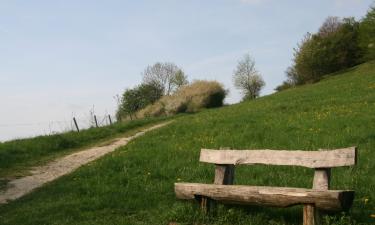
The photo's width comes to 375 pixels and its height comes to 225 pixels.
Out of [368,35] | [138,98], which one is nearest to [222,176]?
[368,35]

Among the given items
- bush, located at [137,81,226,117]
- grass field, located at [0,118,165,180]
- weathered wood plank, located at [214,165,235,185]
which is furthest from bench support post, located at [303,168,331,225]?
bush, located at [137,81,226,117]

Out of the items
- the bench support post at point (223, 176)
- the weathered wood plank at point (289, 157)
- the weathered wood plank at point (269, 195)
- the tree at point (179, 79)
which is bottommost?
the weathered wood plank at point (269, 195)

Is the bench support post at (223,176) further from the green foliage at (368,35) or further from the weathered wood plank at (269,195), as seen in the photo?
the green foliage at (368,35)

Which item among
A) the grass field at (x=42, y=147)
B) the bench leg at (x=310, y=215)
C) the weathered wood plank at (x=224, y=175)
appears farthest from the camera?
the grass field at (x=42, y=147)

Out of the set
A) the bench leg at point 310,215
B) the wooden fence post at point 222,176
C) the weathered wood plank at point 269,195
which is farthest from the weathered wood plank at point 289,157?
the bench leg at point 310,215

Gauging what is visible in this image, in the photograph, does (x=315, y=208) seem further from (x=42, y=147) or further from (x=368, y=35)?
(x=368, y=35)

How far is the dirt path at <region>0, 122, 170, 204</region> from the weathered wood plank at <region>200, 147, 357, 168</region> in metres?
5.57

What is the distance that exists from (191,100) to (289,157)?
36974 mm

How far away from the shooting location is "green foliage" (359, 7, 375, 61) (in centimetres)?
4909

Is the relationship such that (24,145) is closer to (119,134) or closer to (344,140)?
(119,134)

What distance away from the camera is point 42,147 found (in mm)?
20391

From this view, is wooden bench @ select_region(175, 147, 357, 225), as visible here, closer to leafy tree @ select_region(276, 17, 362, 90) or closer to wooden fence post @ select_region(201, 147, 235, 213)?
wooden fence post @ select_region(201, 147, 235, 213)

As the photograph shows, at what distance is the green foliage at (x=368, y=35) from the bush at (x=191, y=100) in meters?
14.4

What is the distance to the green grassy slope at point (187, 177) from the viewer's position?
8.55 m
